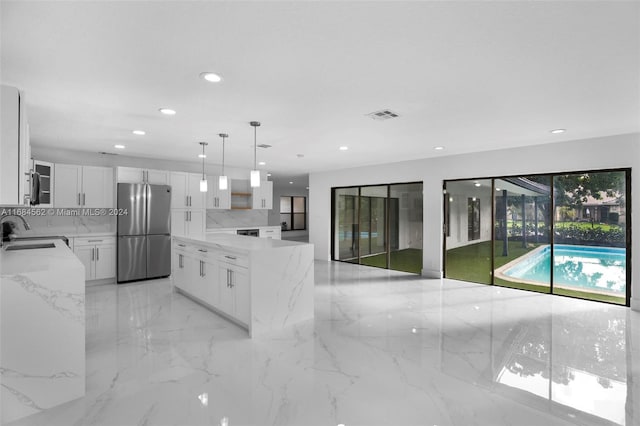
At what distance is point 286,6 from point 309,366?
104 inches

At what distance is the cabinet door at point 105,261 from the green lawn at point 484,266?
6215 mm

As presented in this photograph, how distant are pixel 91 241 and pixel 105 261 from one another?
417 millimetres

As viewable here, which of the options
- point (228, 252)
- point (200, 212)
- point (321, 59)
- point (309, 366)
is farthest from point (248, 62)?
point (200, 212)

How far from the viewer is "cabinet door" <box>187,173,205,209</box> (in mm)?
6770

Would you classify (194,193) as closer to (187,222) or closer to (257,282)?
(187,222)

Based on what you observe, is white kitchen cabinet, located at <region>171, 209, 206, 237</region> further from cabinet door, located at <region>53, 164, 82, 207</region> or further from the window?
the window

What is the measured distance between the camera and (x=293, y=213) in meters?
14.5

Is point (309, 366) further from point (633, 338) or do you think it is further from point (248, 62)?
point (633, 338)

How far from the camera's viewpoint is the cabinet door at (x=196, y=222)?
6.77 metres

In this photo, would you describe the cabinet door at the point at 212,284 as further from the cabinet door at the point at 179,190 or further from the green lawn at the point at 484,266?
the green lawn at the point at 484,266

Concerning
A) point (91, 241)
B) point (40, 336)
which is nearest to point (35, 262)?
point (40, 336)

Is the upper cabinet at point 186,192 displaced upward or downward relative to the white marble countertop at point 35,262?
upward

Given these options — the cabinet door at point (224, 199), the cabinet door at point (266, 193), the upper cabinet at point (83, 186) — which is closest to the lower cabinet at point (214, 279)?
the upper cabinet at point (83, 186)

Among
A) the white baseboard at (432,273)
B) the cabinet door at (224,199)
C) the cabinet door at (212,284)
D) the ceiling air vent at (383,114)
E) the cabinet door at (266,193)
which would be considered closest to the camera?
the ceiling air vent at (383,114)
